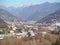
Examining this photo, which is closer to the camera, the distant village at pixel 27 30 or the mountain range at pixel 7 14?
the distant village at pixel 27 30

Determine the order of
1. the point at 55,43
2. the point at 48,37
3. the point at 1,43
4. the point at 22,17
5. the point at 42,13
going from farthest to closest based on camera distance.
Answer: the point at 42,13 < the point at 22,17 < the point at 48,37 < the point at 55,43 < the point at 1,43

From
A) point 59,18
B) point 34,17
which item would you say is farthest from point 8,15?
point 59,18

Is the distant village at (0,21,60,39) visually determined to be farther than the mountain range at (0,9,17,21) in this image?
No

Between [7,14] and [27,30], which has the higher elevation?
[7,14]

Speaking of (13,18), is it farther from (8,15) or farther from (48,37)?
(48,37)

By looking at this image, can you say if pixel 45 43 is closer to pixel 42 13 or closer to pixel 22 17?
pixel 22 17

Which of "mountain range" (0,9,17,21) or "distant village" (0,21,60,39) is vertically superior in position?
"mountain range" (0,9,17,21)

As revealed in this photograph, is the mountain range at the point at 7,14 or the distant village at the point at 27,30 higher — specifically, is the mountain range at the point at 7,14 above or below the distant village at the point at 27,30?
above

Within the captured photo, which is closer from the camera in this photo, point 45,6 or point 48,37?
point 48,37

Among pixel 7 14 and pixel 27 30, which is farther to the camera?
pixel 7 14

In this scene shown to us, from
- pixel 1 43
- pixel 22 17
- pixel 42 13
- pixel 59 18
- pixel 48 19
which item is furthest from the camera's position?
pixel 42 13
